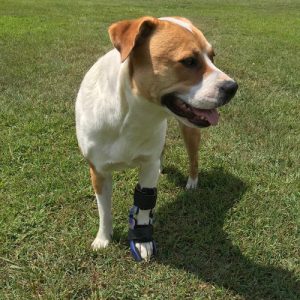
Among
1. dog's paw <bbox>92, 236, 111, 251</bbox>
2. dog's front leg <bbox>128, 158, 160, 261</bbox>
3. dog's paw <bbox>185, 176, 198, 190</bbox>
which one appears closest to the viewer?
dog's front leg <bbox>128, 158, 160, 261</bbox>

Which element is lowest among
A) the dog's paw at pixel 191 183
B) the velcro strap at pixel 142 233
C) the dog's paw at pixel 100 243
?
the dog's paw at pixel 191 183

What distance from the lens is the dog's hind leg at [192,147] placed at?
12.4ft

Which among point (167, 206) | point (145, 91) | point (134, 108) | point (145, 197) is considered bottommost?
point (167, 206)

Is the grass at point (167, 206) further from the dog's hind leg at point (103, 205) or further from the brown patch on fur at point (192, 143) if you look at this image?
the brown patch on fur at point (192, 143)

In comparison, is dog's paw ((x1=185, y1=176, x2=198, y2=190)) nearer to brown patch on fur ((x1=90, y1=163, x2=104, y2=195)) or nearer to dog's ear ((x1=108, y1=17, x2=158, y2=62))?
brown patch on fur ((x1=90, y1=163, x2=104, y2=195))

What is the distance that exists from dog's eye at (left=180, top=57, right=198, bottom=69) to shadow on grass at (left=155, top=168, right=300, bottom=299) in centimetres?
143

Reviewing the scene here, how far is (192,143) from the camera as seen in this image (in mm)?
3869

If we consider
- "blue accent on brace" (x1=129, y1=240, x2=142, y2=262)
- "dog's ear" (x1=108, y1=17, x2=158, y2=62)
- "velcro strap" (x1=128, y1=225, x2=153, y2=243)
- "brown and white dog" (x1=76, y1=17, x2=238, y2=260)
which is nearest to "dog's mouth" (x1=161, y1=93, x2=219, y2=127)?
"brown and white dog" (x1=76, y1=17, x2=238, y2=260)

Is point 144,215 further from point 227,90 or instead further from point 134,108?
point 227,90

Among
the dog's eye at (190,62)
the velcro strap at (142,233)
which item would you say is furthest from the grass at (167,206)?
the dog's eye at (190,62)

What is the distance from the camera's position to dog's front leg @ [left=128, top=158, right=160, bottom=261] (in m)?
3.09

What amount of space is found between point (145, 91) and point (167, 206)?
1536mm

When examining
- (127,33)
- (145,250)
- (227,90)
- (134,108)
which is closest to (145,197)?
(145,250)

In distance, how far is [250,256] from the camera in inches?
127
